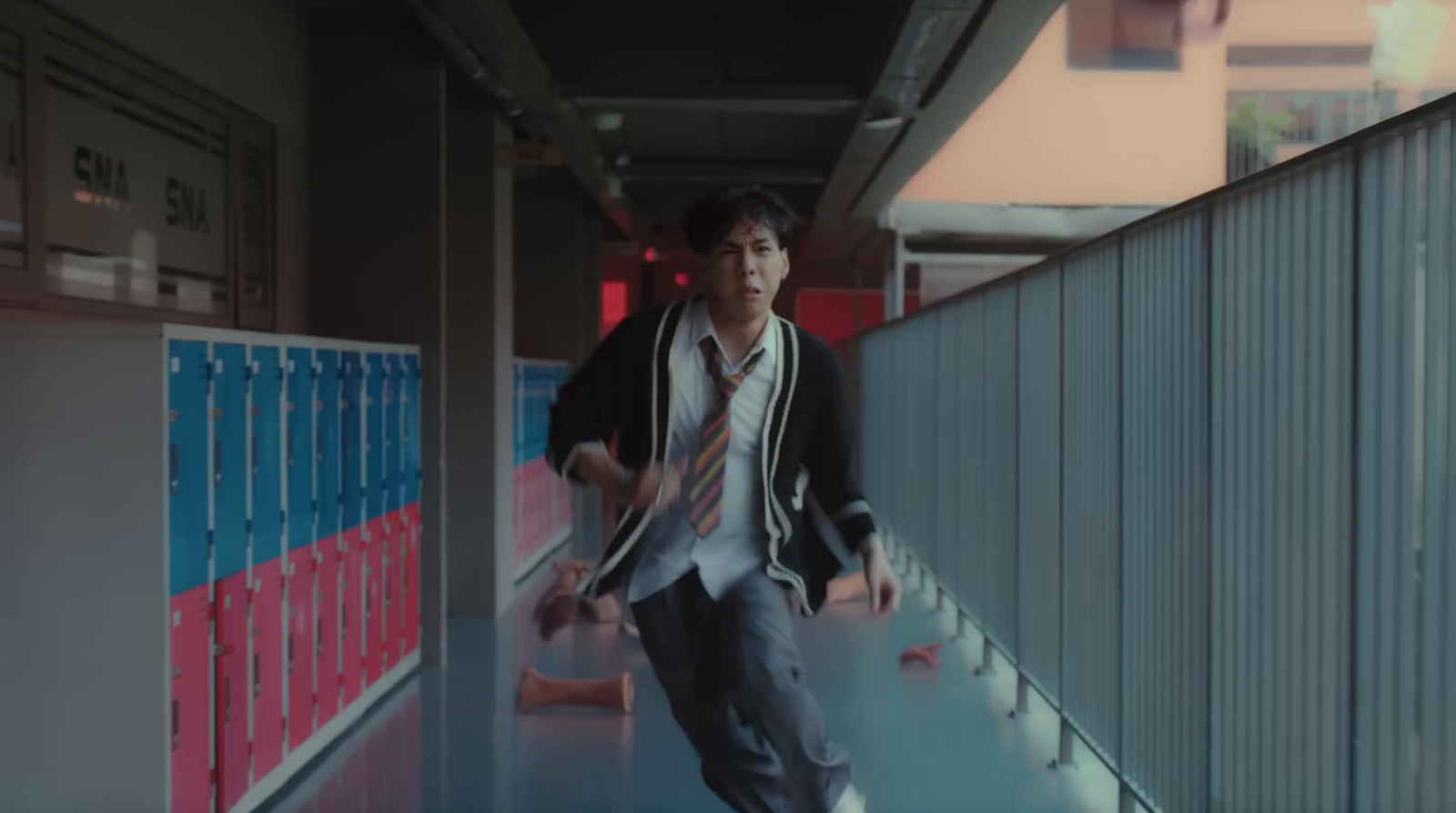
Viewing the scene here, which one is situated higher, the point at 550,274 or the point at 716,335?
the point at 550,274

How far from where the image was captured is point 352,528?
560cm

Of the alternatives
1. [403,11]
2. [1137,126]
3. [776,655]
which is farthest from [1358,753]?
[1137,126]

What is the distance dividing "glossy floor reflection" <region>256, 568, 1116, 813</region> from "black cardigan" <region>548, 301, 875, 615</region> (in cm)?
169

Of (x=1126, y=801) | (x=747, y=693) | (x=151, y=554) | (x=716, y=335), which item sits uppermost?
(x=716, y=335)

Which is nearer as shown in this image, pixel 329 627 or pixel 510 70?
pixel 329 627

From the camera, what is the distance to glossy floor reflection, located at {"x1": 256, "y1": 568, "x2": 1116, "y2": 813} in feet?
15.0

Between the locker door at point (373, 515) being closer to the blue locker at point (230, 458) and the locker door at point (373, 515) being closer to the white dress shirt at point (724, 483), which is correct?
the blue locker at point (230, 458)

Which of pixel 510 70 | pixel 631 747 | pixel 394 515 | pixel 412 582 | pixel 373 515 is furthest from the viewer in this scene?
pixel 510 70

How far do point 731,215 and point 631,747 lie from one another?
9.25 ft

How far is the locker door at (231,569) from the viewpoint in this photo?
412 centimetres

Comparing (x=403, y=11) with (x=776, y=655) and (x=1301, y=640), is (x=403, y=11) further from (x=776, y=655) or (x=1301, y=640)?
(x=1301, y=640)

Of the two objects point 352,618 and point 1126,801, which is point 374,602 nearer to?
point 352,618

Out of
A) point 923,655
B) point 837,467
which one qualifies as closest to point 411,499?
point 923,655

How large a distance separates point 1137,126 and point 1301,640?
1962 centimetres
